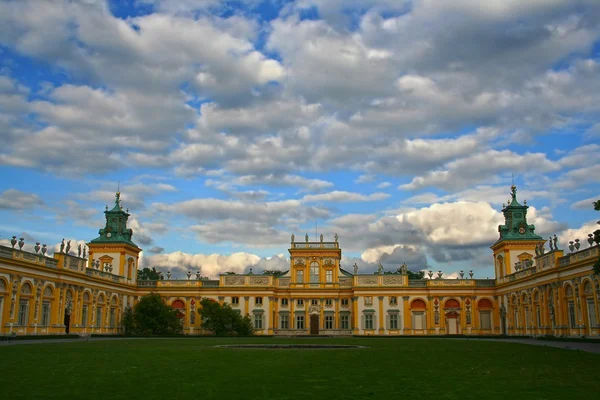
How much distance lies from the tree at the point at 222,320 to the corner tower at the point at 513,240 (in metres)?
32.7

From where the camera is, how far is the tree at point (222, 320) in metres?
69.4

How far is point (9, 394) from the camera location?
11.6 meters

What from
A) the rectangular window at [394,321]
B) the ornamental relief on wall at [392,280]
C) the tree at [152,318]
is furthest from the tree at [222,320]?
the ornamental relief on wall at [392,280]

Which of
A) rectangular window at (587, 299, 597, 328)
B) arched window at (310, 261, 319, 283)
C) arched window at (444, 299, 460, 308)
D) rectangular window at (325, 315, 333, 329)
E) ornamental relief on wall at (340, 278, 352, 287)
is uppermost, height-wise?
arched window at (310, 261, 319, 283)

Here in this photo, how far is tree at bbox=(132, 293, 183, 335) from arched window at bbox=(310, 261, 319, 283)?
1918 centimetres

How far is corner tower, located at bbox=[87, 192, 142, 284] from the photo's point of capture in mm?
73438

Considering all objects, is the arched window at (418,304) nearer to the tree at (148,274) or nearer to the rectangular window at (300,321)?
the rectangular window at (300,321)

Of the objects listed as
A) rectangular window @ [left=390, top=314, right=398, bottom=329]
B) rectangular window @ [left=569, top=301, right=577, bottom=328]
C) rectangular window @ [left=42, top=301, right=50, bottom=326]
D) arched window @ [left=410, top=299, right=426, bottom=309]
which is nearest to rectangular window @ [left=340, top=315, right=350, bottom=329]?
rectangular window @ [left=390, top=314, right=398, bottom=329]

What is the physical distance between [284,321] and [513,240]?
31004mm

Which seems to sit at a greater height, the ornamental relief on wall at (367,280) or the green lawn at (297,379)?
the ornamental relief on wall at (367,280)

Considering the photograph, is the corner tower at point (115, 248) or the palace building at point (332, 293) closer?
the palace building at point (332, 293)

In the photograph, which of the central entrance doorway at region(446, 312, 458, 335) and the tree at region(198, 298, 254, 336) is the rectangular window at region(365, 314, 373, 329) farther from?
the tree at region(198, 298, 254, 336)

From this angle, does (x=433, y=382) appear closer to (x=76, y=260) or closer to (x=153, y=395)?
(x=153, y=395)

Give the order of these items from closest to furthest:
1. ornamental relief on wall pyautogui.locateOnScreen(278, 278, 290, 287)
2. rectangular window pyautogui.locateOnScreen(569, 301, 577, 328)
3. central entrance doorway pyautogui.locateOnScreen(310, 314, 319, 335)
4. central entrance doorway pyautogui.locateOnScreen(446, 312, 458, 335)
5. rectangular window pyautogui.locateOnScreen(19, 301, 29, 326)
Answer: rectangular window pyautogui.locateOnScreen(19, 301, 29, 326), rectangular window pyautogui.locateOnScreen(569, 301, 577, 328), central entrance doorway pyautogui.locateOnScreen(446, 312, 458, 335), central entrance doorway pyautogui.locateOnScreen(310, 314, 319, 335), ornamental relief on wall pyautogui.locateOnScreen(278, 278, 290, 287)
